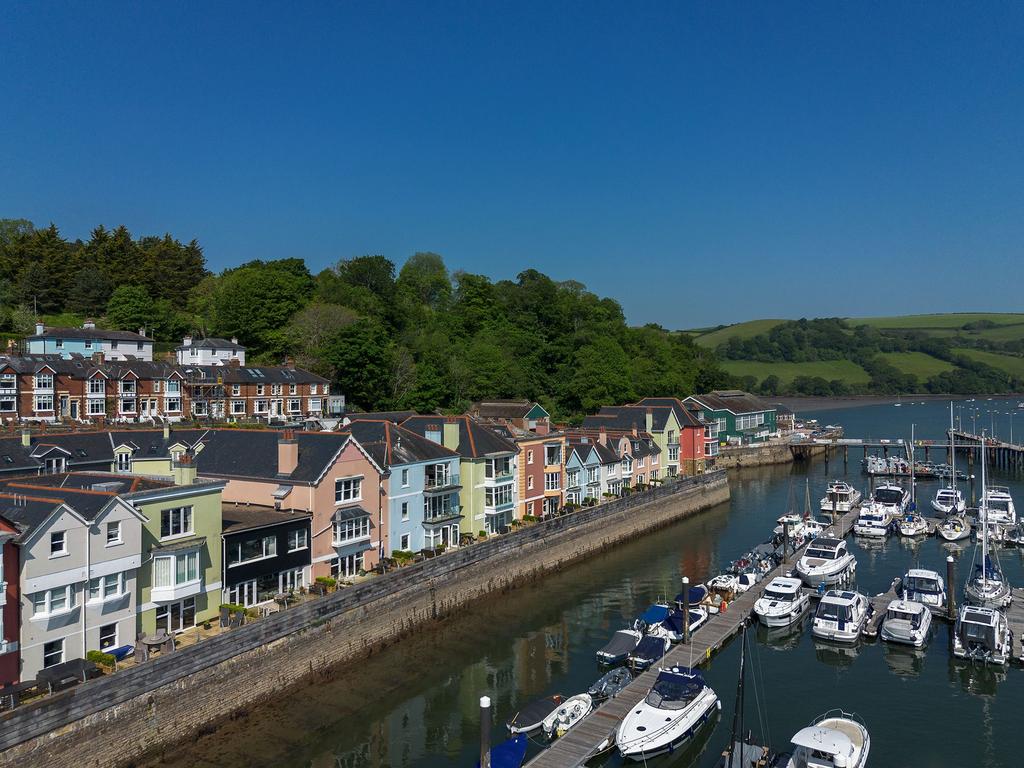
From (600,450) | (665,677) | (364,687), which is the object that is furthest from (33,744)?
(600,450)

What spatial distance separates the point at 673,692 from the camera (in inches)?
1153

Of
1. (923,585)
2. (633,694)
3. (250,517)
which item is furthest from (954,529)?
(250,517)

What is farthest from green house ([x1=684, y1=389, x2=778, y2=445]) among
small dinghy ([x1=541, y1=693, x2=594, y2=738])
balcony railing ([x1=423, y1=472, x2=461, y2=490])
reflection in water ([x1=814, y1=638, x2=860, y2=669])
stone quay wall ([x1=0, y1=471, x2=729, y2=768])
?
small dinghy ([x1=541, y1=693, x2=594, y2=738])

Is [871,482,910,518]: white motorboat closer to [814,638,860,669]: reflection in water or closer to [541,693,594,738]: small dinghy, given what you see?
[814,638,860,669]: reflection in water

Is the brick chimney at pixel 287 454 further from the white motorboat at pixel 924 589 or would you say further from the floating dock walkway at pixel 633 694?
the white motorboat at pixel 924 589

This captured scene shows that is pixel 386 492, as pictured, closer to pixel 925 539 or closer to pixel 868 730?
pixel 868 730

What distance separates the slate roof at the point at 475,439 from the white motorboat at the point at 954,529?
34.6 m

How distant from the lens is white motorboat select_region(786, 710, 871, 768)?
25547 millimetres

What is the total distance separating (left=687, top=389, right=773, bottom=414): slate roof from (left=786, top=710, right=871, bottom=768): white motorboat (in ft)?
277

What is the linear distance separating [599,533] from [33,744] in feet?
132

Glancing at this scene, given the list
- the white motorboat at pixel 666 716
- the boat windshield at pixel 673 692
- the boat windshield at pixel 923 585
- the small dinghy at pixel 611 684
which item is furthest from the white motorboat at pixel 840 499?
the boat windshield at pixel 673 692

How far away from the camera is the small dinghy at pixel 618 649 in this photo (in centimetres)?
3534


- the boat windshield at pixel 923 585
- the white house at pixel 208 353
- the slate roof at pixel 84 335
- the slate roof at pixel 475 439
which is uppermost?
the slate roof at pixel 84 335

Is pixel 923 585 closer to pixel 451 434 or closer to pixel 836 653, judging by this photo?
pixel 836 653
